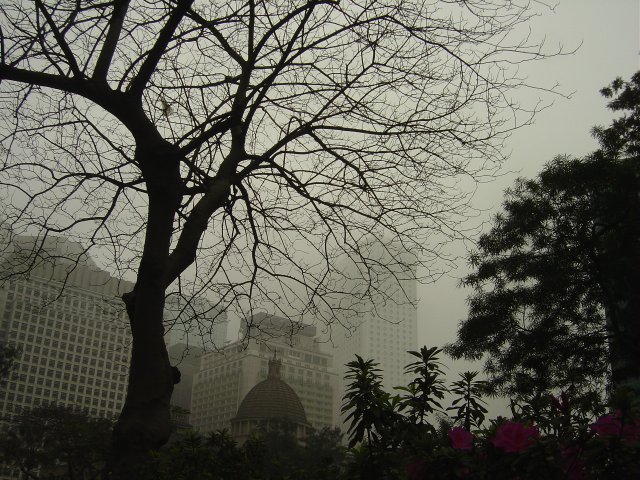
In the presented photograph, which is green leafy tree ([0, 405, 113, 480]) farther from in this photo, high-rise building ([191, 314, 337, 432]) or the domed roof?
high-rise building ([191, 314, 337, 432])

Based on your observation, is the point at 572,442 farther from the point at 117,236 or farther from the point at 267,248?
the point at 117,236

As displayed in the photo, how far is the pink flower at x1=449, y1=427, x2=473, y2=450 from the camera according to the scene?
248 cm

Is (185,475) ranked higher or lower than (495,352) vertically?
lower

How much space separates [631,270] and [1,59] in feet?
27.5

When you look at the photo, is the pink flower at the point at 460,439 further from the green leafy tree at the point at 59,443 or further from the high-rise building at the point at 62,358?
the high-rise building at the point at 62,358

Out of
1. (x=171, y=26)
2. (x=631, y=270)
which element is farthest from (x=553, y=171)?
(x=171, y=26)

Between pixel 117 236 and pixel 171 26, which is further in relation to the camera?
pixel 117 236

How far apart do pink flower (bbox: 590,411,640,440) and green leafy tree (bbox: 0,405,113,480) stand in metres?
13.2

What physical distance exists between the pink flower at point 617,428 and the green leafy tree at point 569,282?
706cm

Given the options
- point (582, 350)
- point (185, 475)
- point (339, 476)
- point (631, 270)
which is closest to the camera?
point (339, 476)

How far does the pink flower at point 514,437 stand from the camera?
2.25m

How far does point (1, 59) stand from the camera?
3.68 meters

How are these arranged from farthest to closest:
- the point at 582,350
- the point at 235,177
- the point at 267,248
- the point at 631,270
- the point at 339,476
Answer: the point at 582,350
the point at 631,270
the point at 267,248
the point at 235,177
the point at 339,476

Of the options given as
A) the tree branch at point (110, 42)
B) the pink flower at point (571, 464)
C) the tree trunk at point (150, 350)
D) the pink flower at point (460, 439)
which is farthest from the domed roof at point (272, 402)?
the pink flower at point (571, 464)
